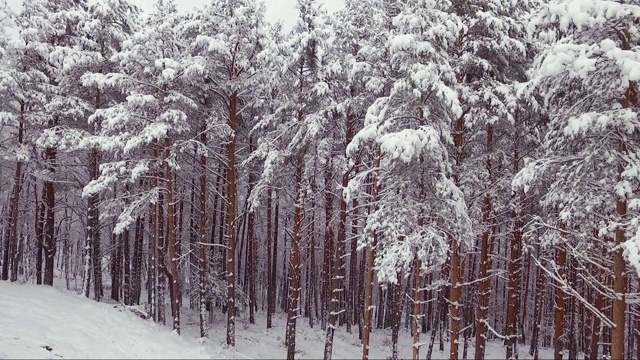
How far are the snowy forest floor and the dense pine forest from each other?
7.29 feet

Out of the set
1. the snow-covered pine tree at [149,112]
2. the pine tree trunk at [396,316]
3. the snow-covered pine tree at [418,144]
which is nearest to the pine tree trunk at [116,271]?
the snow-covered pine tree at [149,112]

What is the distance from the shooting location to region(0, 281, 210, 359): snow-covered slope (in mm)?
11750

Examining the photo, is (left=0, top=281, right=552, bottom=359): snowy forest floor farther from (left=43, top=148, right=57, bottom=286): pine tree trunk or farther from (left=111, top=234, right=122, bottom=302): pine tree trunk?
(left=111, top=234, right=122, bottom=302): pine tree trunk

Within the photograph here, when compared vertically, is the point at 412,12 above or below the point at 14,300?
above

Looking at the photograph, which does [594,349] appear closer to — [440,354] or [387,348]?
[440,354]

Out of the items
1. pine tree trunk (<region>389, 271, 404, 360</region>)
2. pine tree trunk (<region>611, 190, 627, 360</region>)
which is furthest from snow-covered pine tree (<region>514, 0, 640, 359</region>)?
pine tree trunk (<region>389, 271, 404, 360</region>)

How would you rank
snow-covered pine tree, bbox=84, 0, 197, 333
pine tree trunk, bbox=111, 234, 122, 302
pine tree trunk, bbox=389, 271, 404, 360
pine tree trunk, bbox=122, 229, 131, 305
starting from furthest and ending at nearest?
pine tree trunk, bbox=122, 229, 131, 305 → pine tree trunk, bbox=111, 234, 122, 302 → pine tree trunk, bbox=389, 271, 404, 360 → snow-covered pine tree, bbox=84, 0, 197, 333

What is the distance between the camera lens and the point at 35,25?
2003 centimetres

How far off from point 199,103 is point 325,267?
11990 mm

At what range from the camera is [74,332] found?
1330 cm

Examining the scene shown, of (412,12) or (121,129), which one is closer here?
(412,12)

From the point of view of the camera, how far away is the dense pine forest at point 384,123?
30.7 ft

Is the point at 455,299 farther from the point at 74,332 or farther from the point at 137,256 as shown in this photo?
the point at 137,256

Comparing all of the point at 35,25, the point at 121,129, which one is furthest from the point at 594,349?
the point at 35,25
